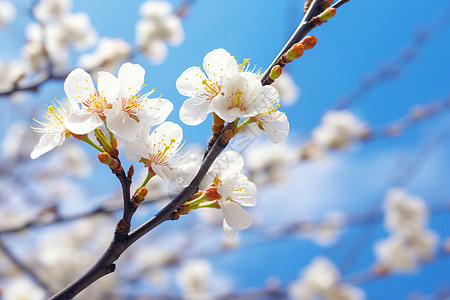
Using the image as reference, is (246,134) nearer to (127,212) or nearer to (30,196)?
(127,212)

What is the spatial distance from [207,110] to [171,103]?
7 cm

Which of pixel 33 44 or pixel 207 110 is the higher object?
pixel 33 44

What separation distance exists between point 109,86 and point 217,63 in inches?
8.6

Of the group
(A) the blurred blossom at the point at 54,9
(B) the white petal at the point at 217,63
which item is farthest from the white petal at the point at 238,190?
(A) the blurred blossom at the point at 54,9

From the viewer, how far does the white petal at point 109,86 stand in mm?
724

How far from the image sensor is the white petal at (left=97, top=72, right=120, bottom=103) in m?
0.72

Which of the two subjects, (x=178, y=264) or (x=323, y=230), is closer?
(x=178, y=264)

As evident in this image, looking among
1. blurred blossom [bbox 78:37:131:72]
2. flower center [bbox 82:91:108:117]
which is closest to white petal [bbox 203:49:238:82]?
flower center [bbox 82:91:108:117]

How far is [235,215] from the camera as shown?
2.47 feet

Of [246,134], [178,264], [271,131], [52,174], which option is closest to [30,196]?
[52,174]

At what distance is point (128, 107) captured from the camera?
72cm

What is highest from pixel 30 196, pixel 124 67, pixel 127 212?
pixel 30 196

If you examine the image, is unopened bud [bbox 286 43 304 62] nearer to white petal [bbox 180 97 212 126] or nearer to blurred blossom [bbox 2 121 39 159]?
white petal [bbox 180 97 212 126]

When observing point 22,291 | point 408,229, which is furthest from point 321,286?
point 22,291
